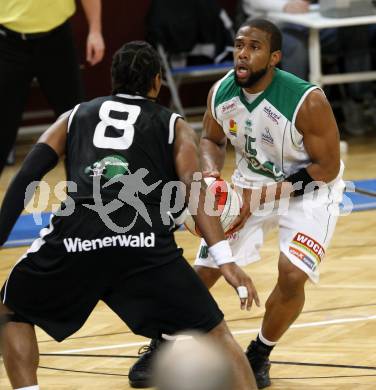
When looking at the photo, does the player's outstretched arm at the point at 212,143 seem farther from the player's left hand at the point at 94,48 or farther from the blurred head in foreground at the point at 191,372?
the blurred head in foreground at the point at 191,372

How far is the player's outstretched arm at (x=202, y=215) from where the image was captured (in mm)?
4072

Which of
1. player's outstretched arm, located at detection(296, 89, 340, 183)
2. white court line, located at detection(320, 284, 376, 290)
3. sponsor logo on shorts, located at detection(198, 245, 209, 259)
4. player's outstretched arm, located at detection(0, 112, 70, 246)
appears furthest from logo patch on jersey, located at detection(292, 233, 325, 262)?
white court line, located at detection(320, 284, 376, 290)

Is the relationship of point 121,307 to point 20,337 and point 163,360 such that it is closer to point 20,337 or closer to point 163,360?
point 20,337

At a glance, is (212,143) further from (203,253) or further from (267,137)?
(203,253)

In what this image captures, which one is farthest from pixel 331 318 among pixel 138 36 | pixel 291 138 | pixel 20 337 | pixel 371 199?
pixel 138 36

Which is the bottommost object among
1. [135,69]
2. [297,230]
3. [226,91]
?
[297,230]

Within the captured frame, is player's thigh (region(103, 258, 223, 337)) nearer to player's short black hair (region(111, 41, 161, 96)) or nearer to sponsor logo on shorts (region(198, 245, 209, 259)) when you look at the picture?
player's short black hair (region(111, 41, 161, 96))

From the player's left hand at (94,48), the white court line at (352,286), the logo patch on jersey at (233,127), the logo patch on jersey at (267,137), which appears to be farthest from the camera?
the player's left hand at (94,48)

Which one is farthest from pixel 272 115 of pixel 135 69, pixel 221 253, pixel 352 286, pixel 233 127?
pixel 352 286

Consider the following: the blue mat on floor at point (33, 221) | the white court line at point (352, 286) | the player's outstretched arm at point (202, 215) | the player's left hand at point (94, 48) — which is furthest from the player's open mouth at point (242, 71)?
the blue mat on floor at point (33, 221)

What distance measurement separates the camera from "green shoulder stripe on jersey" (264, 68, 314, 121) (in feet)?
16.1

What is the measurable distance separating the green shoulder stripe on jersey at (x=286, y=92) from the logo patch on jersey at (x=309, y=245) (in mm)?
510

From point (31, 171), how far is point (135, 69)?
54 centimetres

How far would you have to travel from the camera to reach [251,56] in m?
4.90
